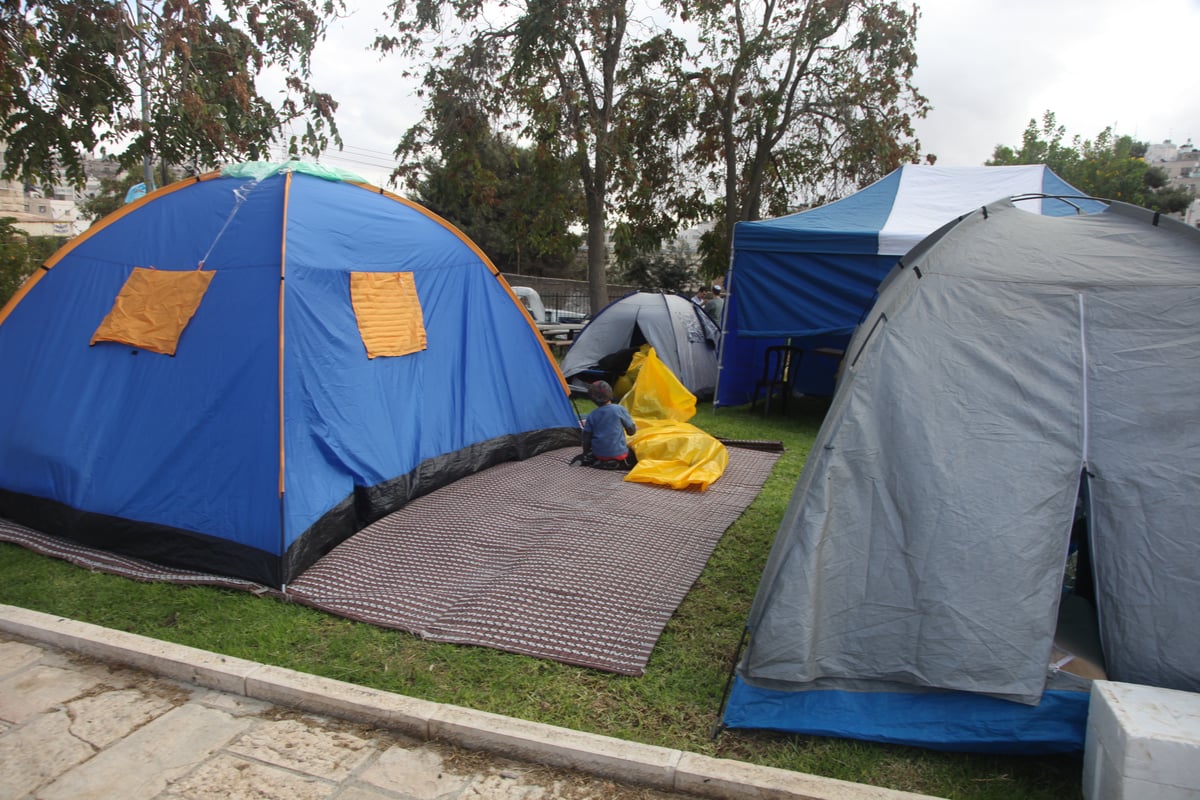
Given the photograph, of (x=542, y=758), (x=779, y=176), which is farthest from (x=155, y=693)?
(x=779, y=176)

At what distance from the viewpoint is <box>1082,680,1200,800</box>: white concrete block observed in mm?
2135

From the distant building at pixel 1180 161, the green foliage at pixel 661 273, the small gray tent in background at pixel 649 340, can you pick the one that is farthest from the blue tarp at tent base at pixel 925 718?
the distant building at pixel 1180 161

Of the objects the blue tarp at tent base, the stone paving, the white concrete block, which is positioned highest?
the white concrete block

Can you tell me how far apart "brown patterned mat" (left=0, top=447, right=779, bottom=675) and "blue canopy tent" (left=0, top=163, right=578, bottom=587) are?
24 cm

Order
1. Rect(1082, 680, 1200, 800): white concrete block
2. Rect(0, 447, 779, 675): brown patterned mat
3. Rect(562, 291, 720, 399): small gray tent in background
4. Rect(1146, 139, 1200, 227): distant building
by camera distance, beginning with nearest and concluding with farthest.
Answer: Rect(1082, 680, 1200, 800): white concrete block
Rect(0, 447, 779, 675): brown patterned mat
Rect(562, 291, 720, 399): small gray tent in background
Rect(1146, 139, 1200, 227): distant building

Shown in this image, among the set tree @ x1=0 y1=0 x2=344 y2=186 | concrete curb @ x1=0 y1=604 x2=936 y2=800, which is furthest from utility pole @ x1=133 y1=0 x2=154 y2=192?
concrete curb @ x1=0 y1=604 x2=936 y2=800

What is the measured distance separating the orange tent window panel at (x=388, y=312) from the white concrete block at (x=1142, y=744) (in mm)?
4157

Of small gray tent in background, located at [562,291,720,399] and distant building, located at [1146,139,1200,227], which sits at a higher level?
distant building, located at [1146,139,1200,227]

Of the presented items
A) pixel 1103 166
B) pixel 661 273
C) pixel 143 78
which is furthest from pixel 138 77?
pixel 1103 166

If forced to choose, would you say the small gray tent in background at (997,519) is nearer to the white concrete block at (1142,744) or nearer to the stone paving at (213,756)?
the white concrete block at (1142,744)

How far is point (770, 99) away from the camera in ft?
44.6

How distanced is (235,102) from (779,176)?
36.3ft

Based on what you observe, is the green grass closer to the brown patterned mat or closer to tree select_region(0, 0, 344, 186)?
the brown patterned mat

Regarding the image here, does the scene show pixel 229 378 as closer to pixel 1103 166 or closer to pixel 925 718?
pixel 925 718
